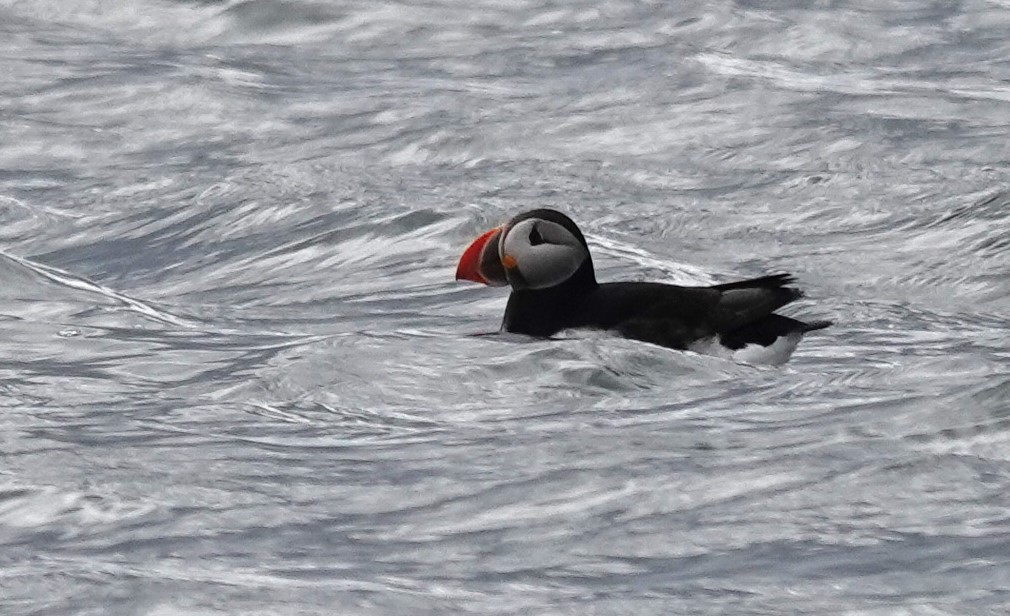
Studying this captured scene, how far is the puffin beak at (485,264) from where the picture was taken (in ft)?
25.3

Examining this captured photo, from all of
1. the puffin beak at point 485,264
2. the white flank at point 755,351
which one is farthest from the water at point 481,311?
the puffin beak at point 485,264

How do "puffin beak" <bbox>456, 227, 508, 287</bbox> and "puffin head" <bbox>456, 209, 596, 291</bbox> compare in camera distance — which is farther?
"puffin beak" <bbox>456, 227, 508, 287</bbox>

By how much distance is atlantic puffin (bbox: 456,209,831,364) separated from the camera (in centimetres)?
711

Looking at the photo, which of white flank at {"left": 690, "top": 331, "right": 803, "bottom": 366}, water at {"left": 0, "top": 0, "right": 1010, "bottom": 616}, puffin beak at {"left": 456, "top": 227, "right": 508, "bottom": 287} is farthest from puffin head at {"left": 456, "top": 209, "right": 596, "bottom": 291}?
white flank at {"left": 690, "top": 331, "right": 803, "bottom": 366}

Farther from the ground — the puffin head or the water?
the puffin head

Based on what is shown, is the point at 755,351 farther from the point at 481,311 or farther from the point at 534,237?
the point at 481,311

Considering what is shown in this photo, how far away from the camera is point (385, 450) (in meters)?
6.29

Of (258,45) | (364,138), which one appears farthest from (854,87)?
(258,45)

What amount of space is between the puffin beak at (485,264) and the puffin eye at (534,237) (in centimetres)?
12

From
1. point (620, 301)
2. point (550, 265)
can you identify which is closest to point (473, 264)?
point (550, 265)

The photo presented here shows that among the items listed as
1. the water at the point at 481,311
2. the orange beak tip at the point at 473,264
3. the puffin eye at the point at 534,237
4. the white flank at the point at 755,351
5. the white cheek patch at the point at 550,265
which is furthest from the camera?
the orange beak tip at the point at 473,264

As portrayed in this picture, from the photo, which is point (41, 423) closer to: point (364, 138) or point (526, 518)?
point (526, 518)

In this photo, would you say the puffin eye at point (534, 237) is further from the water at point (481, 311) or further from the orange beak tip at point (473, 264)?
the water at point (481, 311)

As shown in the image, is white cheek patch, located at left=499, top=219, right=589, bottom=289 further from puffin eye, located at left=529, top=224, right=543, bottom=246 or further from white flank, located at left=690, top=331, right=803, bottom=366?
white flank, located at left=690, top=331, right=803, bottom=366
